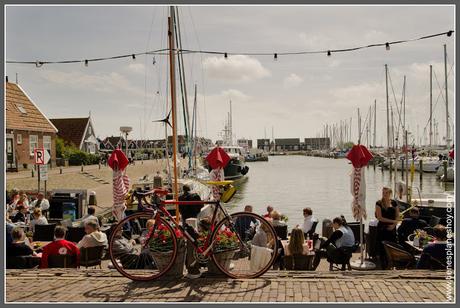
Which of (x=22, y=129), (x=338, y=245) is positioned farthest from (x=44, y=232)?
(x=22, y=129)

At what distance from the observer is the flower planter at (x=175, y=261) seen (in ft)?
22.3

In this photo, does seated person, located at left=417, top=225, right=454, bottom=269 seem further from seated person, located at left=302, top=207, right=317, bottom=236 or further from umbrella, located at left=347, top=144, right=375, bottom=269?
seated person, located at left=302, top=207, right=317, bottom=236

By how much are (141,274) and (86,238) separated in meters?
2.42

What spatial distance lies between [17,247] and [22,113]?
3424 centimetres

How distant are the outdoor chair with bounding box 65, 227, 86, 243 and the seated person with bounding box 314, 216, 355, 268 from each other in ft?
19.5

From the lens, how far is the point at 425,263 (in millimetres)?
7688

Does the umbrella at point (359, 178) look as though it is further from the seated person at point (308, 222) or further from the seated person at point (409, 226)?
the seated person at point (308, 222)

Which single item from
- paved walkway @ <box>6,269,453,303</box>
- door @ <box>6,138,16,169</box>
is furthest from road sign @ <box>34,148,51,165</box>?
door @ <box>6,138,16,169</box>

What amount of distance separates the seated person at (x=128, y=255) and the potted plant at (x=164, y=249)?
0.22 metres

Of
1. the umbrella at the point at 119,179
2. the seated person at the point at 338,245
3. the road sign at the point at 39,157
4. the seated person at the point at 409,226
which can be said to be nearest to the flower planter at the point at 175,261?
the seated person at the point at 338,245

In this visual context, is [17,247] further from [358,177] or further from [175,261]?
[358,177]

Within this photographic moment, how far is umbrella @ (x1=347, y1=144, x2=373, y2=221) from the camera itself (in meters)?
10.1

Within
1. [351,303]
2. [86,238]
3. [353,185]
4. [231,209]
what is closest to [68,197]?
[86,238]

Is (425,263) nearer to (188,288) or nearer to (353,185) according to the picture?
(353,185)
